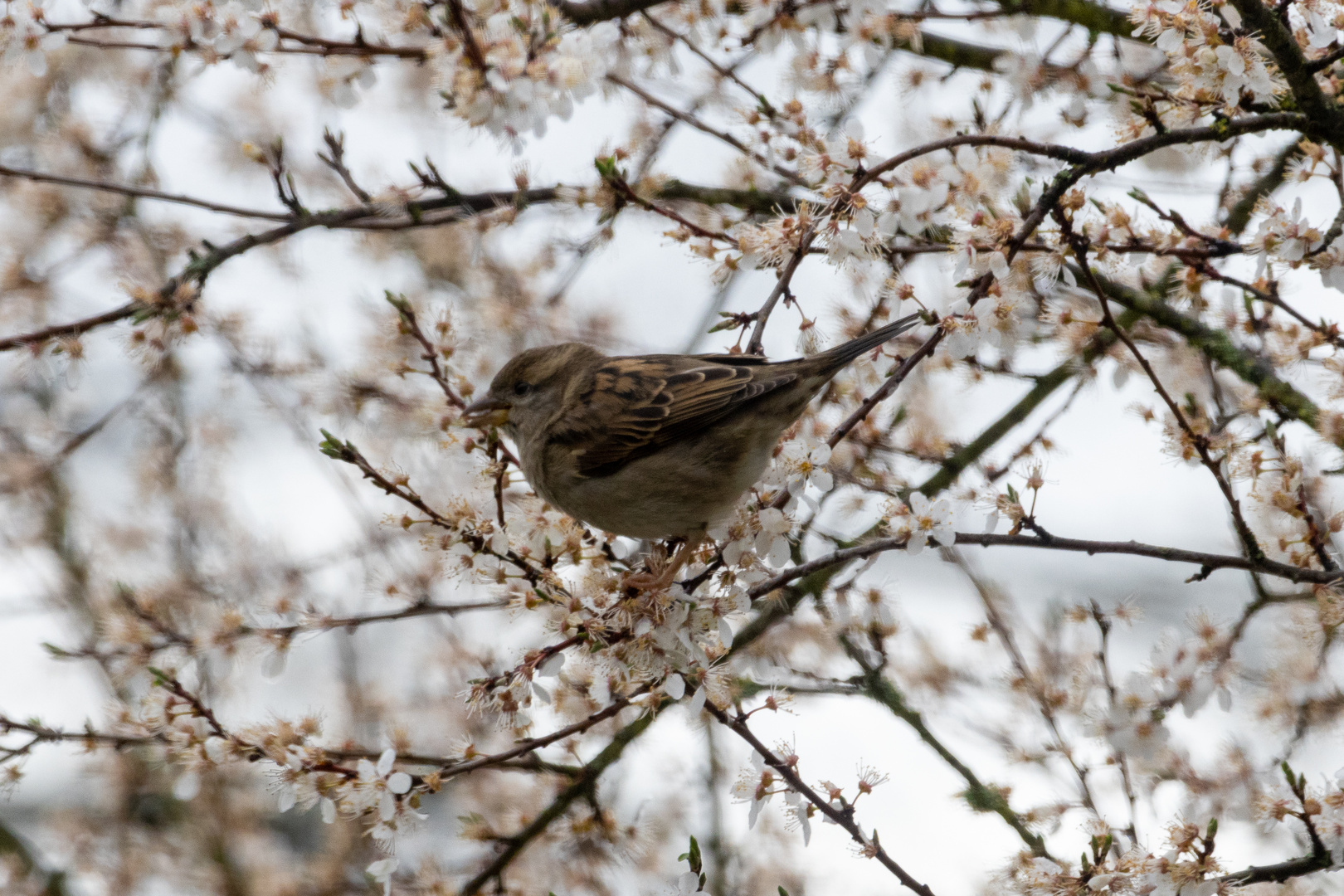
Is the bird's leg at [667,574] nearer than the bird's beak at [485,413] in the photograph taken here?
Yes

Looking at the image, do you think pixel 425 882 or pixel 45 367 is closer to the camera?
pixel 425 882

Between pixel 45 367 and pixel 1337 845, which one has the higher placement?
pixel 45 367

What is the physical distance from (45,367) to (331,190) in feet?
11.1

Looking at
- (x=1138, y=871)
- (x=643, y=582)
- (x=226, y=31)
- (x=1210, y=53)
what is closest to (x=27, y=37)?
(x=226, y=31)

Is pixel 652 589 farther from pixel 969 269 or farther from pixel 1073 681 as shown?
pixel 1073 681

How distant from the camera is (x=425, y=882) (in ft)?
12.4

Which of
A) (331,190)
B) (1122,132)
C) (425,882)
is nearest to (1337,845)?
(1122,132)

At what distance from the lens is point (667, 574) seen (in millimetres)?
3682

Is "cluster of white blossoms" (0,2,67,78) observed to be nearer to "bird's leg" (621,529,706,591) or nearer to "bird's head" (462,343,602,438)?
"bird's head" (462,343,602,438)

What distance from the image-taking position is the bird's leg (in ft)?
10.9

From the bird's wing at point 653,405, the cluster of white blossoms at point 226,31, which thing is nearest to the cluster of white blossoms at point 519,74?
the cluster of white blossoms at point 226,31

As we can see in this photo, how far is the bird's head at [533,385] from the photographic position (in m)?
4.79

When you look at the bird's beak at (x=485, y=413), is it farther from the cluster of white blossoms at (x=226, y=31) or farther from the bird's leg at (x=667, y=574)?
the cluster of white blossoms at (x=226, y=31)

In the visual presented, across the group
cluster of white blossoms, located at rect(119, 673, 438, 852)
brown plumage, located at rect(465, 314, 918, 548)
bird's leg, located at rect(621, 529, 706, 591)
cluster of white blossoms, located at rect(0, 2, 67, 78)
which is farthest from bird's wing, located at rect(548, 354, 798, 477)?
cluster of white blossoms, located at rect(0, 2, 67, 78)
